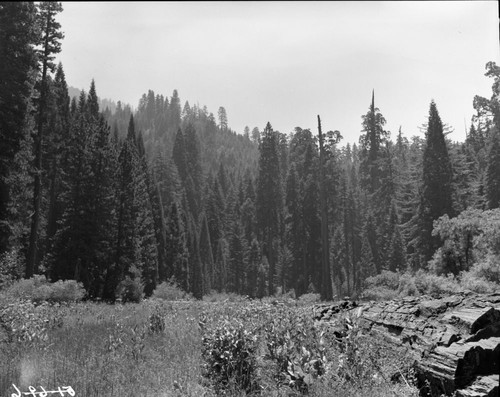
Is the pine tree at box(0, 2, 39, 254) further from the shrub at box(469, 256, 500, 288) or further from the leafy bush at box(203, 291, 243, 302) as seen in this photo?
the shrub at box(469, 256, 500, 288)

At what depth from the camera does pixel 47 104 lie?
29297 millimetres

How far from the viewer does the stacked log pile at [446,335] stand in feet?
17.9

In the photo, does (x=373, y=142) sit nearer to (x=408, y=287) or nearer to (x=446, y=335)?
(x=408, y=287)

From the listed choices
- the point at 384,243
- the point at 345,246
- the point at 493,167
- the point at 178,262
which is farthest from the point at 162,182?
the point at 493,167

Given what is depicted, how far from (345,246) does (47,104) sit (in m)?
48.3

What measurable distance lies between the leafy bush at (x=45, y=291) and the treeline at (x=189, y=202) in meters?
1.13

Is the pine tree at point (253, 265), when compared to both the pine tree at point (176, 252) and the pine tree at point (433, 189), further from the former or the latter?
the pine tree at point (433, 189)

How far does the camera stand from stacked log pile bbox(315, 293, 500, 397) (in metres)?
5.45

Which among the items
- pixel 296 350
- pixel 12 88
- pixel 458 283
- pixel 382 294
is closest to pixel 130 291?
pixel 12 88

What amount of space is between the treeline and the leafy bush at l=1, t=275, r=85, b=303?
1.13 metres

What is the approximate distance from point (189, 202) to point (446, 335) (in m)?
82.7

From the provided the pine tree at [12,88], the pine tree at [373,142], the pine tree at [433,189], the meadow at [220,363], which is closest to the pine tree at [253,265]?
the pine tree at [373,142]

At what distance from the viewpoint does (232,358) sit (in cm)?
649

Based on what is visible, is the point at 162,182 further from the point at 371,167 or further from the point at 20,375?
the point at 20,375
